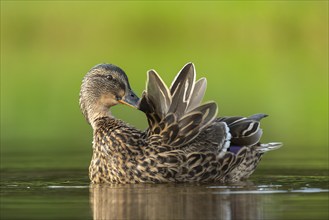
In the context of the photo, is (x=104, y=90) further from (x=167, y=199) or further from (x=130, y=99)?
(x=167, y=199)

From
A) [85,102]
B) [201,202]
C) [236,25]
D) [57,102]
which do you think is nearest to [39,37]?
[236,25]

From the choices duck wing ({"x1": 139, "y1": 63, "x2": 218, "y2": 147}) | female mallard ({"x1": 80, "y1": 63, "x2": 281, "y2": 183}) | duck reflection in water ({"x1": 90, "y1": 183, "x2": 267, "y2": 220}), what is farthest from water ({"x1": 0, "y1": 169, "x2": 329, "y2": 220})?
duck wing ({"x1": 139, "y1": 63, "x2": 218, "y2": 147})

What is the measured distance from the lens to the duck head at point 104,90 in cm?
1330

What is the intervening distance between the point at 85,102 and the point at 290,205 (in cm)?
356

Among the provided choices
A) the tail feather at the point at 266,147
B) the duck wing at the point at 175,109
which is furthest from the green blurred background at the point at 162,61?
the duck wing at the point at 175,109

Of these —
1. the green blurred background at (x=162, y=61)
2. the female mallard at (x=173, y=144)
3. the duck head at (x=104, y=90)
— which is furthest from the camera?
the green blurred background at (x=162, y=61)

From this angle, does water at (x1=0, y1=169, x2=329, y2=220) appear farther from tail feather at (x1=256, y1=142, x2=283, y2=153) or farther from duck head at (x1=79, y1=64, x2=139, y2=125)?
duck head at (x1=79, y1=64, x2=139, y2=125)

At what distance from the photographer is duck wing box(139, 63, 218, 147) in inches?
485

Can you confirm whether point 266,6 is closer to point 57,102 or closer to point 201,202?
point 57,102

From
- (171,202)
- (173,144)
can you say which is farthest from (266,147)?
(171,202)

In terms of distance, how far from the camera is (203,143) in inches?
494

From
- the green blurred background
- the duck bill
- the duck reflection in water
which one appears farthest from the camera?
the green blurred background

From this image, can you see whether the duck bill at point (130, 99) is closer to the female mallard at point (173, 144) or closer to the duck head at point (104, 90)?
the duck head at point (104, 90)

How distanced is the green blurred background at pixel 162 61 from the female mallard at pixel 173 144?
5.31 ft
